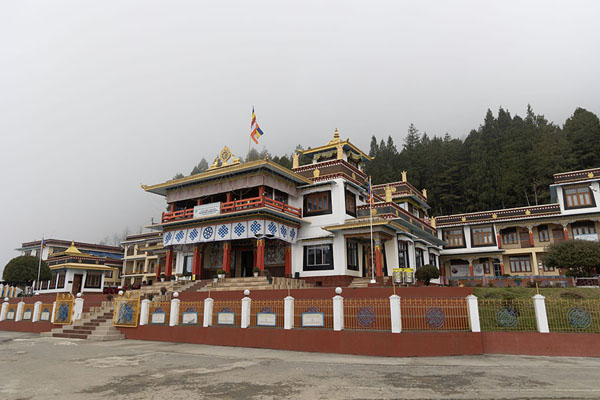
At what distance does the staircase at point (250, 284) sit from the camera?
20.6 m

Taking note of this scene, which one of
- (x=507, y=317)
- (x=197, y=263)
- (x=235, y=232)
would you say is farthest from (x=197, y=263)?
(x=507, y=317)

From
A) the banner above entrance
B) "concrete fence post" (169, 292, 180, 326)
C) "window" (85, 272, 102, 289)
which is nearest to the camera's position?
"concrete fence post" (169, 292, 180, 326)

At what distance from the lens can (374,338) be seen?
444 inches

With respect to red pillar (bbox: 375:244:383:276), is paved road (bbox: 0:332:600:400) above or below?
below

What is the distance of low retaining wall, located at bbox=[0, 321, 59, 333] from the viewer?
20620mm

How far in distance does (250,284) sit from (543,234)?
3244 cm

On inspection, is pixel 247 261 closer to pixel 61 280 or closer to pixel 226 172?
pixel 226 172

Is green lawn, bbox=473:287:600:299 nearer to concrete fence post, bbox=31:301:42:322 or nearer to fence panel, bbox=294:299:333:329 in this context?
fence panel, bbox=294:299:333:329

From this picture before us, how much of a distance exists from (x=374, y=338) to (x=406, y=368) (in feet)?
7.15

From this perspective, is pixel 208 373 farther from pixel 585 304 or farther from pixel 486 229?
pixel 486 229

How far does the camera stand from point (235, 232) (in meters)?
24.5

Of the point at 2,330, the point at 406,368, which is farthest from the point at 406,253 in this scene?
the point at 2,330

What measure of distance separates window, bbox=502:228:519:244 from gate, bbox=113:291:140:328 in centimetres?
3731

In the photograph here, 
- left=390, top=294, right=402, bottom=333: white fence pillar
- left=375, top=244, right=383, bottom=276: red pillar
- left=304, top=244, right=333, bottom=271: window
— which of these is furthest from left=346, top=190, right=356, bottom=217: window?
left=390, top=294, right=402, bottom=333: white fence pillar
